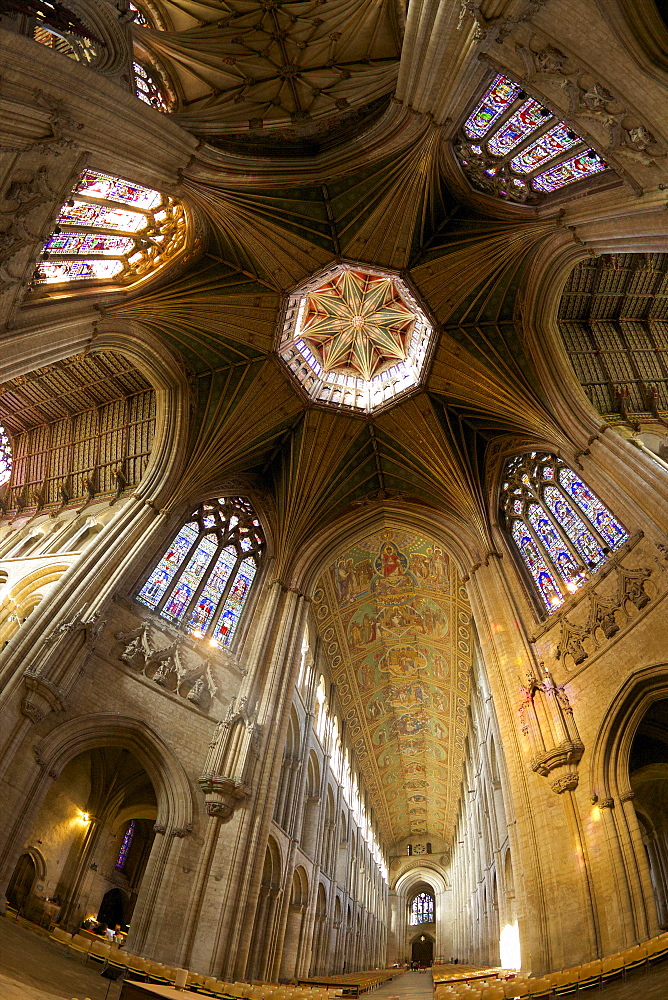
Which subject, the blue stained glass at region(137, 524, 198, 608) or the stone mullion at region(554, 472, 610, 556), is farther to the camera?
the blue stained glass at region(137, 524, 198, 608)

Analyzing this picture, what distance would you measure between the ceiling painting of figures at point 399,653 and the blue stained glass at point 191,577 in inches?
239

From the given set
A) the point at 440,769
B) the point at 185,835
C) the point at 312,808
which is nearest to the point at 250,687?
the point at 185,835

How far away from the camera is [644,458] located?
13.0 metres

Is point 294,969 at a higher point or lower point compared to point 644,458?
lower

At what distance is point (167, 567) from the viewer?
1691 centimetres

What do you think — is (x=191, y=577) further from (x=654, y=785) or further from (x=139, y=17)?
(x=654, y=785)

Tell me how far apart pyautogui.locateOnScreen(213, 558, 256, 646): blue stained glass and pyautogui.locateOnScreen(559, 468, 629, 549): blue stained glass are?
10104 mm

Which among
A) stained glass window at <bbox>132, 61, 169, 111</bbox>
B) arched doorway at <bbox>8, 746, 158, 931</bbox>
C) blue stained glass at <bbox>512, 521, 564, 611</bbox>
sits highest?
stained glass window at <bbox>132, 61, 169, 111</bbox>

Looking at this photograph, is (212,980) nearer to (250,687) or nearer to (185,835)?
(185,835)

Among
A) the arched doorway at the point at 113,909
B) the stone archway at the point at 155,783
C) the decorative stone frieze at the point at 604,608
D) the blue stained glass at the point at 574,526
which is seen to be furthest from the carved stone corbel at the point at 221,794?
the blue stained glass at the point at 574,526

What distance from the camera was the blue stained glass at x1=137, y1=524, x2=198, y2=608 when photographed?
1588 cm

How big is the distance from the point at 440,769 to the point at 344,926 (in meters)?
10.9

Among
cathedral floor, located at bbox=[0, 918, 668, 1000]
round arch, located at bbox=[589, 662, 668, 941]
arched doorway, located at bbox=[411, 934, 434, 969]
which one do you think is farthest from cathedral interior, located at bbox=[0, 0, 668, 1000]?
arched doorway, located at bbox=[411, 934, 434, 969]

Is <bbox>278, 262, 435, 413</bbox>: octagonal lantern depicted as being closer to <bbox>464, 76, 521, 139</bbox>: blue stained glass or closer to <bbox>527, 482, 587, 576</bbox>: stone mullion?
<bbox>464, 76, 521, 139</bbox>: blue stained glass
